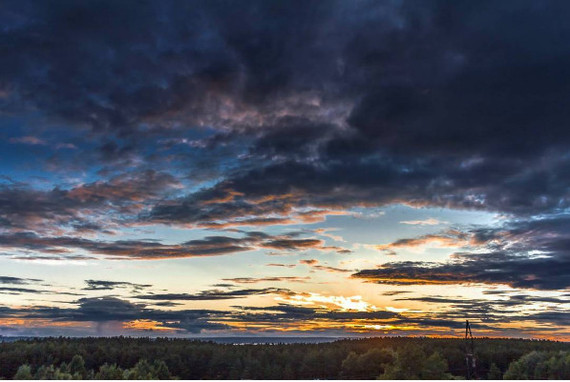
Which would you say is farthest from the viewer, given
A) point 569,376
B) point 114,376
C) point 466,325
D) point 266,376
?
point 266,376

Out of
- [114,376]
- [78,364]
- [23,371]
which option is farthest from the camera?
[78,364]

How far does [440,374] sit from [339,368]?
70323mm

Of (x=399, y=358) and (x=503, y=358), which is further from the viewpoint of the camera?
(x=503, y=358)

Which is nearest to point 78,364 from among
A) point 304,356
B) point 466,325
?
point 304,356

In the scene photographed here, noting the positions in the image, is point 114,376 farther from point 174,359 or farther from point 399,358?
point 174,359

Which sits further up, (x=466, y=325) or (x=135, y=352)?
(x=466, y=325)

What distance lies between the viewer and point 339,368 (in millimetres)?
186750

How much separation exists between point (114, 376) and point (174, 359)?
102m

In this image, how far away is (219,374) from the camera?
617 ft

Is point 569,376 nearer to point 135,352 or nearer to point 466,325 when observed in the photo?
point 466,325

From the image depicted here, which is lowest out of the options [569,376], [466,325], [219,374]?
[219,374]

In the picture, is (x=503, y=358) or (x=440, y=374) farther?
(x=503, y=358)

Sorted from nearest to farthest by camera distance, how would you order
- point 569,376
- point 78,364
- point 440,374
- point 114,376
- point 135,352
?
1. point 114,376
2. point 569,376
3. point 440,374
4. point 78,364
5. point 135,352

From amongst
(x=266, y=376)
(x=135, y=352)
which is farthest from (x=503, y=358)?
(x=135, y=352)
